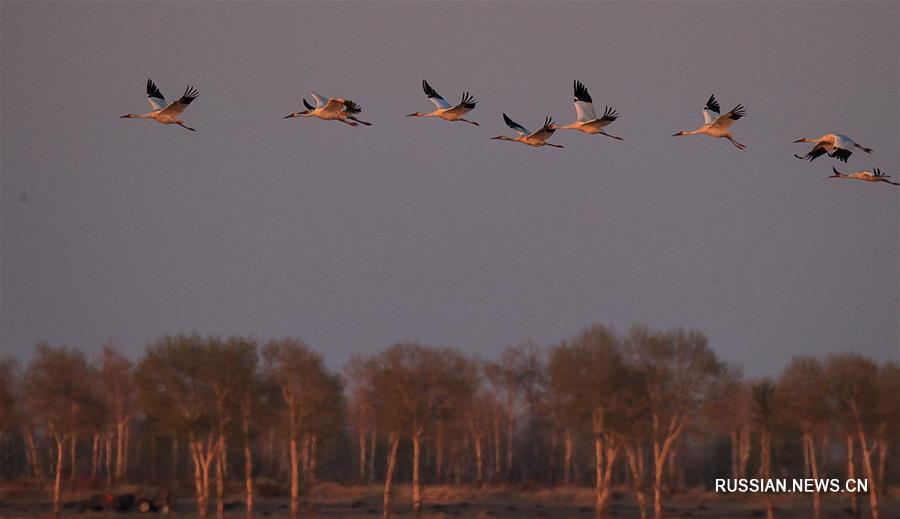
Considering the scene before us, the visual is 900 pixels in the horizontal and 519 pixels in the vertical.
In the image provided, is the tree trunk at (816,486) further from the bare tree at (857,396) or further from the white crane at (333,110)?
the white crane at (333,110)

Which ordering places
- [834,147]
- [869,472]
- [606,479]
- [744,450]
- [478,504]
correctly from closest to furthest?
1. [834,147]
2. [869,472]
3. [606,479]
4. [478,504]
5. [744,450]

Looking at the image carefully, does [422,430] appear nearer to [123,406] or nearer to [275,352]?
[275,352]

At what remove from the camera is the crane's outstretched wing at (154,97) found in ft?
104

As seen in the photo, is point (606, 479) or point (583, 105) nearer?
point (583, 105)

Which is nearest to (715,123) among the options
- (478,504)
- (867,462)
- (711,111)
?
(711,111)

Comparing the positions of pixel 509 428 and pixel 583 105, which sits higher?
pixel 583 105

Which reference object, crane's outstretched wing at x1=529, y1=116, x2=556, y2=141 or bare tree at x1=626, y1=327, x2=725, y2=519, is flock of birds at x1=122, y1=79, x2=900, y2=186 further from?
bare tree at x1=626, y1=327, x2=725, y2=519

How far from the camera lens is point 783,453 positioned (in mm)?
55750

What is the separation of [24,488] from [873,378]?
144 feet

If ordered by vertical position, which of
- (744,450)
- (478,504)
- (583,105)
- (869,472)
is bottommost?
(478,504)

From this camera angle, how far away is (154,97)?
3188 cm

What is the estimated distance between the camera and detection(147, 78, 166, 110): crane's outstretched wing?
31547mm

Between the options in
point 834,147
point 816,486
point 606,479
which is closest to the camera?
point 834,147

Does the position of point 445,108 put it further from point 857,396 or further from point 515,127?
point 857,396
